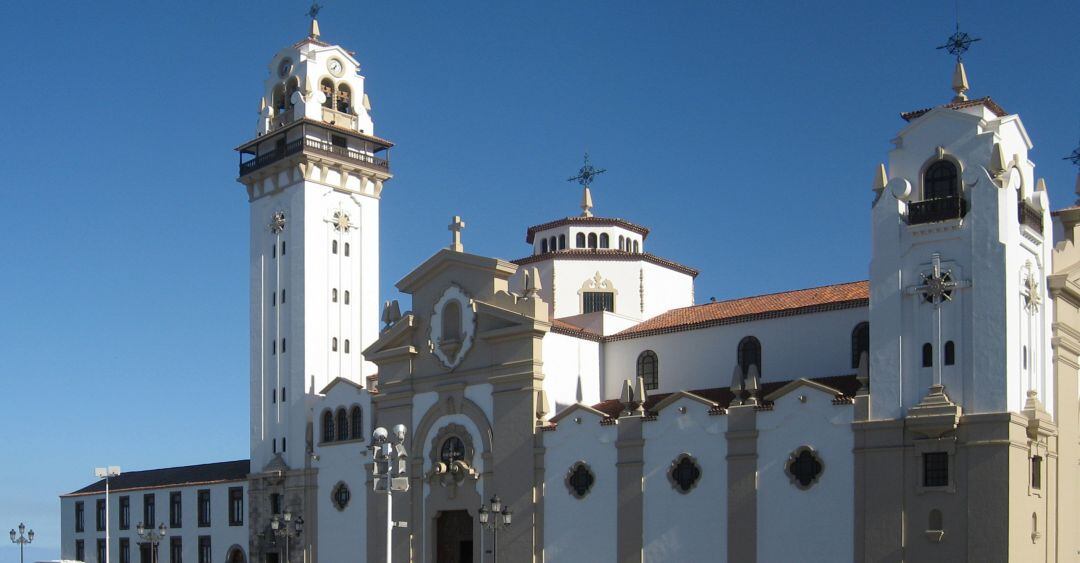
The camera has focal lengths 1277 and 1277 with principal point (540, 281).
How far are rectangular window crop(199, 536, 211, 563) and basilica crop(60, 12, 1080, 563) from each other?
9 cm

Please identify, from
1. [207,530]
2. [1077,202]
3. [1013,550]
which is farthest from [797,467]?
[207,530]

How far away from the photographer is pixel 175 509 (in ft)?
201

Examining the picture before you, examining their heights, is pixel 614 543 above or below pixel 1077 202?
below

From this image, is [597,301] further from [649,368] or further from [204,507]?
[204,507]

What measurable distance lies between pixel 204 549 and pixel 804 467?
105 ft

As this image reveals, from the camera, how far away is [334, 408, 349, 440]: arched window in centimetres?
5291

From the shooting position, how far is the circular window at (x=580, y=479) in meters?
43.6

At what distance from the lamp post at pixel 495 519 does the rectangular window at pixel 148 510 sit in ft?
79.4

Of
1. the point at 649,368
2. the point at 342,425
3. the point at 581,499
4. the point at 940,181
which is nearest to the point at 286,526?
the point at 342,425

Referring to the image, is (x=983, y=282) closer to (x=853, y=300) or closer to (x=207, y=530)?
(x=853, y=300)

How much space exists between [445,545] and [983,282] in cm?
2265

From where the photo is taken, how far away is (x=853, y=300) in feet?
136

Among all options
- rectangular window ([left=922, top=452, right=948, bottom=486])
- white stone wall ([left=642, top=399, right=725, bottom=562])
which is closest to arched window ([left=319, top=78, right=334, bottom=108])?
white stone wall ([left=642, top=399, right=725, bottom=562])

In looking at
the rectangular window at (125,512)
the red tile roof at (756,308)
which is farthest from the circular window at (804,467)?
the rectangular window at (125,512)
